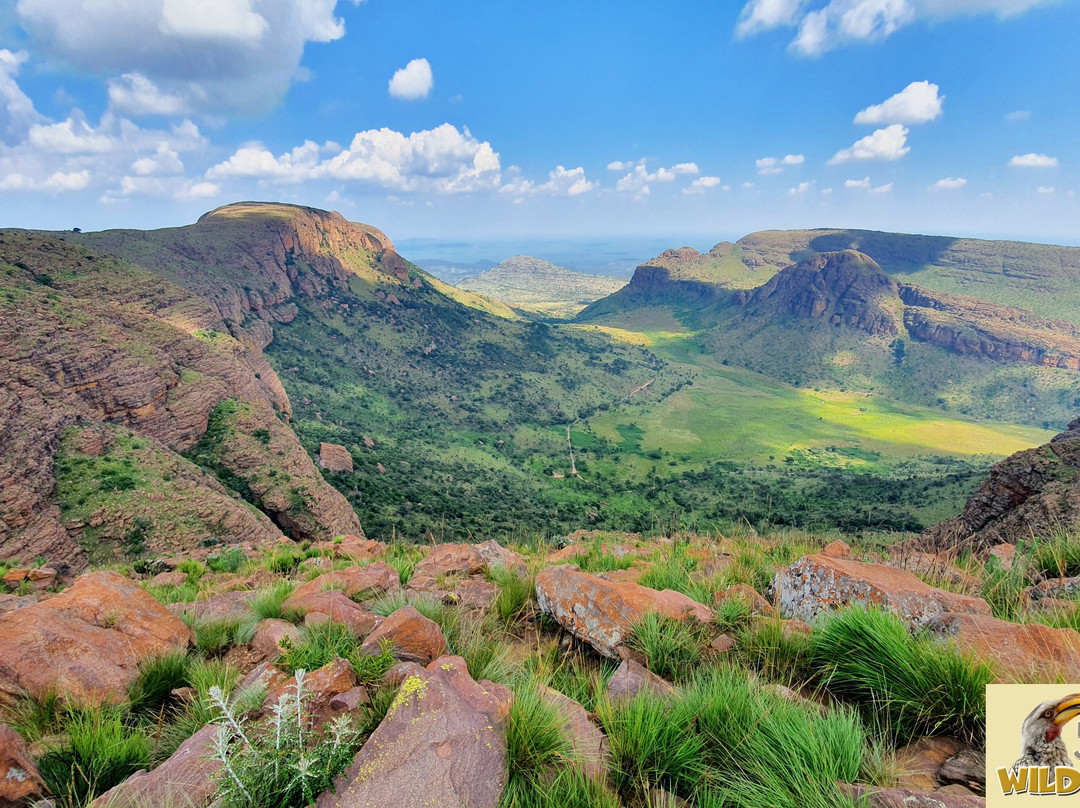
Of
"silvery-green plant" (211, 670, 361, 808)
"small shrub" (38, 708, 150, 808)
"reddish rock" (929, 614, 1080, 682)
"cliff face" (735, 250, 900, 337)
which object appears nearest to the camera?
"silvery-green plant" (211, 670, 361, 808)

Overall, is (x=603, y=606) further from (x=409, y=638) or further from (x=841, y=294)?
(x=841, y=294)

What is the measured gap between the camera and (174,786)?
2.11m

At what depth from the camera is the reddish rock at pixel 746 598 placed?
4.37 metres

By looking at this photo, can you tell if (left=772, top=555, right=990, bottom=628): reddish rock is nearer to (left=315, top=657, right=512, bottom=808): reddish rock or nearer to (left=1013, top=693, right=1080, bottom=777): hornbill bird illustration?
(left=1013, top=693, right=1080, bottom=777): hornbill bird illustration

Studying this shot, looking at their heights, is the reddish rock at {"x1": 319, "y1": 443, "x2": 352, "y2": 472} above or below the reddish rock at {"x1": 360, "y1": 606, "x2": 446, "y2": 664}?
below

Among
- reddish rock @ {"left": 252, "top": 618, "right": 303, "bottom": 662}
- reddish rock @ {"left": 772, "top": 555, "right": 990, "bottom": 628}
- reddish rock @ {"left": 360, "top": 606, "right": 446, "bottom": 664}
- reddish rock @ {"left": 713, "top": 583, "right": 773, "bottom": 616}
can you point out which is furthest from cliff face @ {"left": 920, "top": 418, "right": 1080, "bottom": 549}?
reddish rock @ {"left": 252, "top": 618, "right": 303, "bottom": 662}

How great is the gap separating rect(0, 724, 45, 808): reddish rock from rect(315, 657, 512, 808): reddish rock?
177 centimetres

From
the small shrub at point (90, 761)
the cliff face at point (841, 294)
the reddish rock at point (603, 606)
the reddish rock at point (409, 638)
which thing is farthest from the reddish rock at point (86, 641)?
the cliff face at point (841, 294)

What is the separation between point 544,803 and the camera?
2.09 m

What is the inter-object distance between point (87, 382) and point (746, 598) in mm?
31362

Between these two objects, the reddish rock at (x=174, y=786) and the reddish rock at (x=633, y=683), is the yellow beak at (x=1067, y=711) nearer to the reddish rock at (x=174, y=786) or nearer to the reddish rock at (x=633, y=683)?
the reddish rock at (x=633, y=683)

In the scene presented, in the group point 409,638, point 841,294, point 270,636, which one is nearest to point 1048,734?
point 409,638

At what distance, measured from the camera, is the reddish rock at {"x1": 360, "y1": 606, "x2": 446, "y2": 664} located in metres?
3.43

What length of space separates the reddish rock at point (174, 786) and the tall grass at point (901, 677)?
356 centimetres
